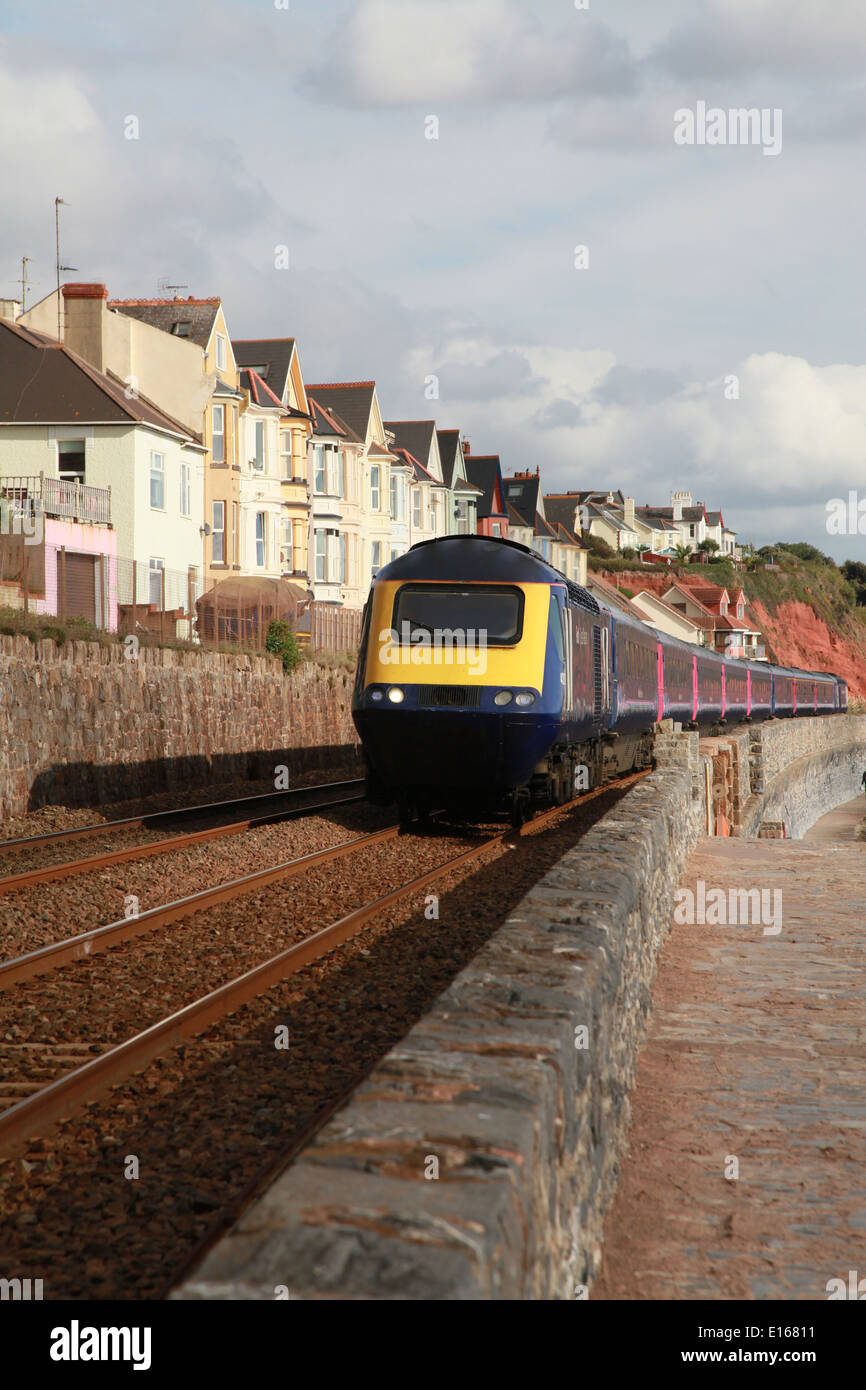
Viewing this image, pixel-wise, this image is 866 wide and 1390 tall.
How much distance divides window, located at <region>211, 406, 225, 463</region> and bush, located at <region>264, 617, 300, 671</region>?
12.3m

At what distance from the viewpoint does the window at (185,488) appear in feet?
125

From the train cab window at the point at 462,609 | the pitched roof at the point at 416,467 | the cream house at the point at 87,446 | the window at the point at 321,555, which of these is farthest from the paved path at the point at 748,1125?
the pitched roof at the point at 416,467

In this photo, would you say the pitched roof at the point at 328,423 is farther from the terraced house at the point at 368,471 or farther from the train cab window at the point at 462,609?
the train cab window at the point at 462,609

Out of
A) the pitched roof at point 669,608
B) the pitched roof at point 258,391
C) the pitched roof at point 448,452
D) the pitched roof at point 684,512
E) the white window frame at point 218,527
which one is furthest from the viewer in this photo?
the pitched roof at point 684,512

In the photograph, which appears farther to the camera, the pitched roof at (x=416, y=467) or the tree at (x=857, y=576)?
the tree at (x=857, y=576)

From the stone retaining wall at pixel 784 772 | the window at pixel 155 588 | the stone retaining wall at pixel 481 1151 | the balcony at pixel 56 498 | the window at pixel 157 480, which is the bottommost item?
the stone retaining wall at pixel 784 772

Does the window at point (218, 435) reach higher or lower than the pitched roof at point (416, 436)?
lower

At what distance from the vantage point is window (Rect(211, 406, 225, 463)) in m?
40.4

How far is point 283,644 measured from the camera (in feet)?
97.9

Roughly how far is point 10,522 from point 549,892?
26.5 m

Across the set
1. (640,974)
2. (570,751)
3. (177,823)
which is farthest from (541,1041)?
(177,823)

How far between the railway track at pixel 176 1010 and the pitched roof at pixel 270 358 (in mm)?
34897

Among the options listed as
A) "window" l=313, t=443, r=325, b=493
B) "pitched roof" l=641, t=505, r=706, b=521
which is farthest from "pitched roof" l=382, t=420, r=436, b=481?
"pitched roof" l=641, t=505, r=706, b=521

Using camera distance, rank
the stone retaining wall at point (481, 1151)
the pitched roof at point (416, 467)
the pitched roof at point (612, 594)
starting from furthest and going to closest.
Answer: the pitched roof at point (612, 594) → the pitched roof at point (416, 467) → the stone retaining wall at point (481, 1151)
